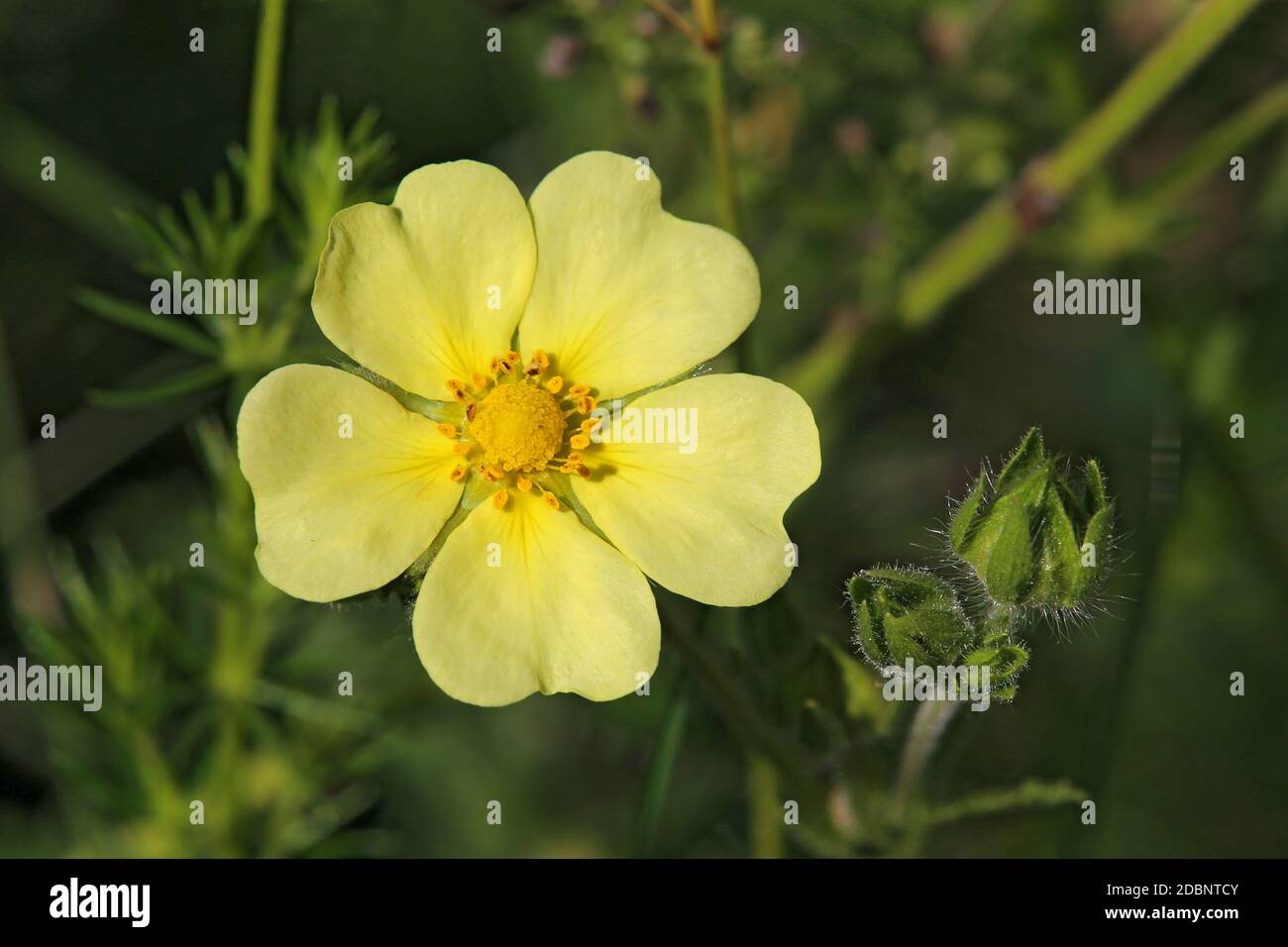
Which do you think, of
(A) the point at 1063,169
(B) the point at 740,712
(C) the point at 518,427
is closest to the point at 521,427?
(C) the point at 518,427

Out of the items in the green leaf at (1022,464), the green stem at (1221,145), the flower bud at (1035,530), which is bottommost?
the flower bud at (1035,530)

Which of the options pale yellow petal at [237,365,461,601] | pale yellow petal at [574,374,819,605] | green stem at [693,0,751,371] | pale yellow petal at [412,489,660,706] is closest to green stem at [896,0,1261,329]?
green stem at [693,0,751,371]

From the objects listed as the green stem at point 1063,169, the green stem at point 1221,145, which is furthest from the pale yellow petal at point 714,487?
the green stem at point 1221,145

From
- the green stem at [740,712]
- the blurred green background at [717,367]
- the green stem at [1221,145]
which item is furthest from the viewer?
the green stem at [1221,145]

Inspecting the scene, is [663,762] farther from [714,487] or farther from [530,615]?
[714,487]

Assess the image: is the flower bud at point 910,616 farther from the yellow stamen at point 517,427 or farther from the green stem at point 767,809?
the green stem at point 767,809

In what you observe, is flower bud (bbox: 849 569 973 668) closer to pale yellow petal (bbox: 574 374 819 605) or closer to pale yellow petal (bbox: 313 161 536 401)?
pale yellow petal (bbox: 574 374 819 605)

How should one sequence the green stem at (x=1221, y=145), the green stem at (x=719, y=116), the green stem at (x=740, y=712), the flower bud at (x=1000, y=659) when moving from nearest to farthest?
1. the flower bud at (x=1000, y=659)
2. the green stem at (x=740, y=712)
3. the green stem at (x=719, y=116)
4. the green stem at (x=1221, y=145)
